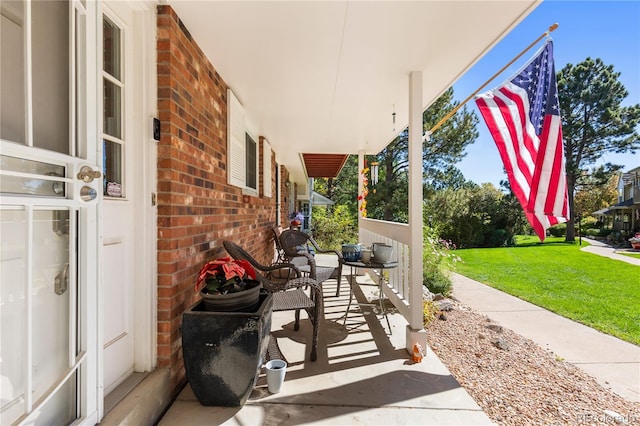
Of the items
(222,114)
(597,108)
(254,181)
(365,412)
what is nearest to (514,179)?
(365,412)

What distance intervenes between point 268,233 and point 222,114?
3212 mm

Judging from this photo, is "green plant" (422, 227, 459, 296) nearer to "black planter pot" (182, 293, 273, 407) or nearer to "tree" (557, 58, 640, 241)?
"black planter pot" (182, 293, 273, 407)

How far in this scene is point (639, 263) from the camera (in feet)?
35.6

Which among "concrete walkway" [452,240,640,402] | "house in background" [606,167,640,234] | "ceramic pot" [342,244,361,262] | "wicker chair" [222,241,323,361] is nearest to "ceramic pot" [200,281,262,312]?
"wicker chair" [222,241,323,361]

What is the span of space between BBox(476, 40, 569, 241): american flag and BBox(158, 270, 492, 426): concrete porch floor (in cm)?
145

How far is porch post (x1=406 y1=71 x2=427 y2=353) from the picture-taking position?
2867 mm

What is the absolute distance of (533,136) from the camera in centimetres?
259

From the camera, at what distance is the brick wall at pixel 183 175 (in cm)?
198

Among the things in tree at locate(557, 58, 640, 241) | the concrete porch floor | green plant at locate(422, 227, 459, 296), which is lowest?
the concrete porch floor

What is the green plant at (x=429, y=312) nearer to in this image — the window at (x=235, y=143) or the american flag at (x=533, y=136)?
the american flag at (x=533, y=136)

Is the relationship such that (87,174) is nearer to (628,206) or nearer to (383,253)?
(383,253)

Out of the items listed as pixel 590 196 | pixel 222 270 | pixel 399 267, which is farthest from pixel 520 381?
pixel 590 196

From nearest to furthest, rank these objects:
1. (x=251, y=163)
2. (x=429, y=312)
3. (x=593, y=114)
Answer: (x=429, y=312)
(x=251, y=163)
(x=593, y=114)

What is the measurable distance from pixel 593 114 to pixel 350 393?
24648 millimetres
